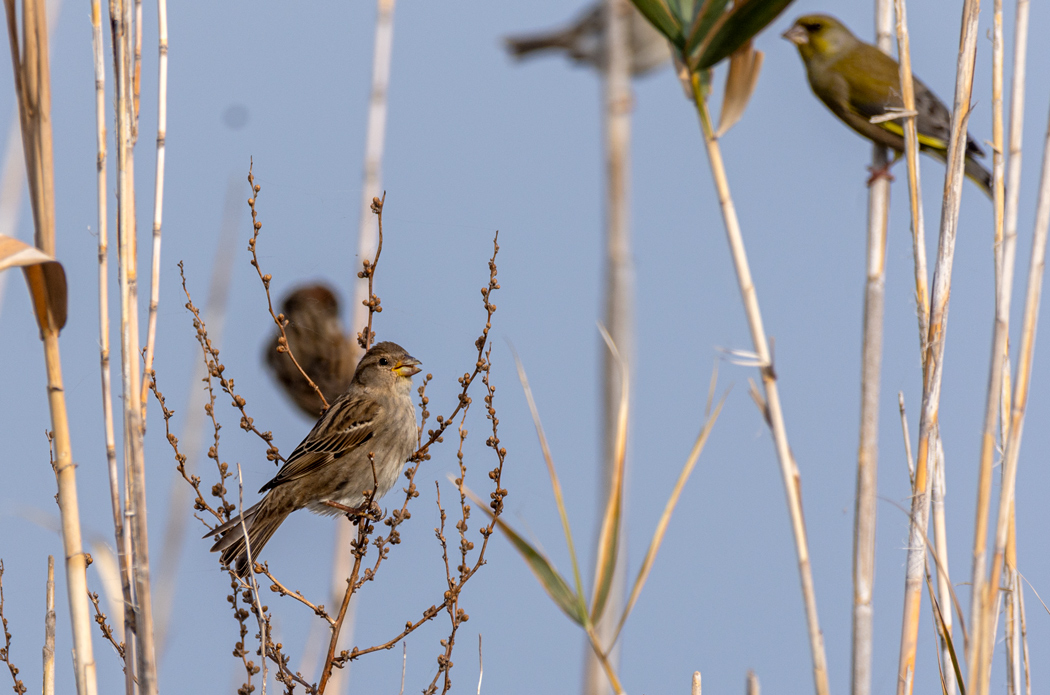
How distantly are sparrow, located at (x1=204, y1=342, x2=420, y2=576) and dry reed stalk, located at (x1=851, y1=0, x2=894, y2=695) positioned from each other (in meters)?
1.56

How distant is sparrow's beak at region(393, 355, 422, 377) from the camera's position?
333cm

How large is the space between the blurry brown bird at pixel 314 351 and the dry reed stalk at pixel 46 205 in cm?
244

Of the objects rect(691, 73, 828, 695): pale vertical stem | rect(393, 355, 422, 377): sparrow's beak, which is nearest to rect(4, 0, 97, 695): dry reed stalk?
rect(691, 73, 828, 695): pale vertical stem

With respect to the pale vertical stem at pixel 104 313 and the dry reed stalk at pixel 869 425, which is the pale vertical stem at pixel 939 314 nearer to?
the dry reed stalk at pixel 869 425

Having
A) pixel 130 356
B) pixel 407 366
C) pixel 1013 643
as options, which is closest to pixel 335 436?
pixel 407 366

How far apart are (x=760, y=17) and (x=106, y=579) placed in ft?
5.11

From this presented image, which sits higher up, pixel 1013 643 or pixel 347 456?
pixel 347 456

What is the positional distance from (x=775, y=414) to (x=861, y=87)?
79.8 inches

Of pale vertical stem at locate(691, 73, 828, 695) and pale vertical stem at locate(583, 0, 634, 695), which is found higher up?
pale vertical stem at locate(583, 0, 634, 695)

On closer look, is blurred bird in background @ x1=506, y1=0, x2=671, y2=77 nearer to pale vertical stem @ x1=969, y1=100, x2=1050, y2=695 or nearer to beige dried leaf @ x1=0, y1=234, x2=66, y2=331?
pale vertical stem @ x1=969, y1=100, x2=1050, y2=695

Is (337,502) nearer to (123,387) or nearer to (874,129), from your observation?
(123,387)

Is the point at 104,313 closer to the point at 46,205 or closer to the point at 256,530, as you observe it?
the point at 46,205

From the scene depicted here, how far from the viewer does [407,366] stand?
3.35 metres

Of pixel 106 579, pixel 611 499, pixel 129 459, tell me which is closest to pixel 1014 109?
pixel 611 499
